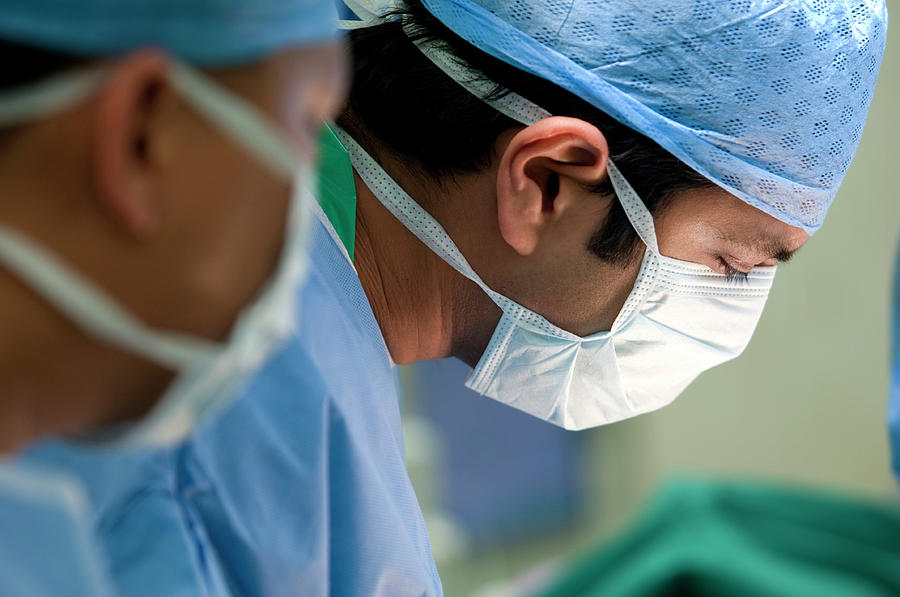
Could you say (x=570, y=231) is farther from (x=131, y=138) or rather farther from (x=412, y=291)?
(x=131, y=138)

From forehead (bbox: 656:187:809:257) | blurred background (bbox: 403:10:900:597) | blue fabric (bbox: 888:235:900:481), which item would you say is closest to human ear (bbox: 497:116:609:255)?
forehead (bbox: 656:187:809:257)

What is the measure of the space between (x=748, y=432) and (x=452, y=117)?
254 cm

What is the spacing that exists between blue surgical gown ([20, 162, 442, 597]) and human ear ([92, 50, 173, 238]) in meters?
0.40

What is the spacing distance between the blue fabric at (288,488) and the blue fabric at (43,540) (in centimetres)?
21

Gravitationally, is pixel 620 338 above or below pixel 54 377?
below

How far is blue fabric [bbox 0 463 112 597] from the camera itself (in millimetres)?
581

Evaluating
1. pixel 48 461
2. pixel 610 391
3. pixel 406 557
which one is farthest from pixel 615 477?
pixel 48 461

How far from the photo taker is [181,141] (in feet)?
1.67

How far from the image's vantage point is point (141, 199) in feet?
1.66

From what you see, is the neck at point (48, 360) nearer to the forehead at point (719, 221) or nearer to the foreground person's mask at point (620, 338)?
the foreground person's mask at point (620, 338)

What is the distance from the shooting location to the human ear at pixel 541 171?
A: 39.2 inches

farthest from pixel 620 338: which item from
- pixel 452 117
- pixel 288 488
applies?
pixel 288 488

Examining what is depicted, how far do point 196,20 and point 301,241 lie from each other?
0.16m

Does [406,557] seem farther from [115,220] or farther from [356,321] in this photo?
[115,220]
